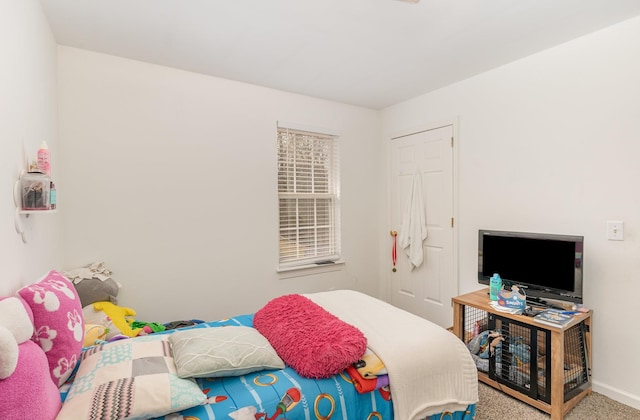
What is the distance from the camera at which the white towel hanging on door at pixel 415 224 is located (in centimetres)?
352

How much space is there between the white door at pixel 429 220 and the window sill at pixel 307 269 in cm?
75

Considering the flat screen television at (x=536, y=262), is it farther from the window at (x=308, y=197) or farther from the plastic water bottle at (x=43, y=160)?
the plastic water bottle at (x=43, y=160)

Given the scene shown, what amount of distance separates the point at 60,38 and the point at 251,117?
1.50 m

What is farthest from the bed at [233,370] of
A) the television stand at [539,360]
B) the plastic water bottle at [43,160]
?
the television stand at [539,360]

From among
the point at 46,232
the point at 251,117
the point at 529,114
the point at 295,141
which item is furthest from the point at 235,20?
the point at 529,114

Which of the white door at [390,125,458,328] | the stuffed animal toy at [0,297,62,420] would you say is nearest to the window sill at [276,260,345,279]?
the white door at [390,125,458,328]

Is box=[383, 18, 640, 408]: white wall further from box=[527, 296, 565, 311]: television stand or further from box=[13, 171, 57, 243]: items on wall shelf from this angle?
box=[13, 171, 57, 243]: items on wall shelf

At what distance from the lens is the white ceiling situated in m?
1.96

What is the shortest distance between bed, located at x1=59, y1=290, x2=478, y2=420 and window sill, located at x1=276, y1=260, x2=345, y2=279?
4.77 feet

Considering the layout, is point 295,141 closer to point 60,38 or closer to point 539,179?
point 60,38

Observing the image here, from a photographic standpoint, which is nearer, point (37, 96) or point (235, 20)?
point (37, 96)

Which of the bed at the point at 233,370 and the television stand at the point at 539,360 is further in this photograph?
the television stand at the point at 539,360

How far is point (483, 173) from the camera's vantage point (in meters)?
2.97

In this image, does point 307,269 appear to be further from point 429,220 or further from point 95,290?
point 95,290
